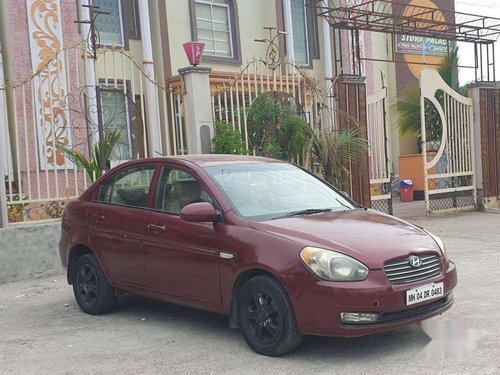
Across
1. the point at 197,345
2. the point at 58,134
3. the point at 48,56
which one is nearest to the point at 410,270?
the point at 197,345

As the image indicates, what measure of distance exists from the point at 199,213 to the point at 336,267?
1241 mm

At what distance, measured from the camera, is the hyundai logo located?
477 centimetres

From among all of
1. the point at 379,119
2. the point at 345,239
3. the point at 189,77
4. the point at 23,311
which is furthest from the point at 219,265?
the point at 379,119

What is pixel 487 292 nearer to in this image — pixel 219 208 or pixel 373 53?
pixel 219 208

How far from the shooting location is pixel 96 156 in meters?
9.16

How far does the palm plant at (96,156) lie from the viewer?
29.4 ft

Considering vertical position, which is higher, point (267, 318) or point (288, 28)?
point (288, 28)

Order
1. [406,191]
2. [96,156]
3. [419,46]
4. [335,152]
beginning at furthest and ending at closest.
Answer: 1. [419,46]
2. [406,191]
3. [335,152]
4. [96,156]

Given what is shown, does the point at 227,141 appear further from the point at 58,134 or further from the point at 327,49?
the point at 327,49

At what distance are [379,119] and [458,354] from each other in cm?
890

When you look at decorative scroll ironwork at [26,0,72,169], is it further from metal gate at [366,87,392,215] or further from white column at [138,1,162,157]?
metal gate at [366,87,392,215]

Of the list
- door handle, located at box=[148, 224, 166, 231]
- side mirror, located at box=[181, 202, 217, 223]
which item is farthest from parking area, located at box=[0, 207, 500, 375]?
side mirror, located at box=[181, 202, 217, 223]

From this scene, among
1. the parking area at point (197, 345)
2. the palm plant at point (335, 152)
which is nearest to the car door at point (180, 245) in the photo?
the parking area at point (197, 345)

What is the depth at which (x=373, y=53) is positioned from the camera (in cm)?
1992
